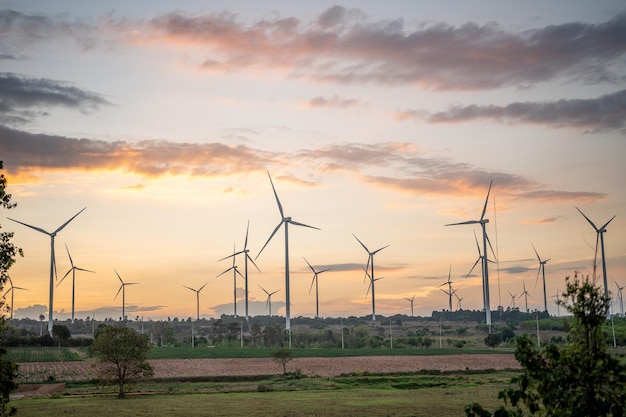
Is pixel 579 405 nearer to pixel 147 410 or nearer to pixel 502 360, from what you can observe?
pixel 147 410

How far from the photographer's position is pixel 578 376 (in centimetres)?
1886

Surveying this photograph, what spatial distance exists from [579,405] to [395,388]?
86823 mm

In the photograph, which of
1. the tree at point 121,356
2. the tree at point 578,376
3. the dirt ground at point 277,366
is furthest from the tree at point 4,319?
the dirt ground at point 277,366

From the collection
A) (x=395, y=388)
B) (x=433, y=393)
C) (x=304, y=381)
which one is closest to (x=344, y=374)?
(x=304, y=381)

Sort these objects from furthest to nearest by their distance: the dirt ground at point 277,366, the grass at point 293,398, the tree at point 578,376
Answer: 1. the dirt ground at point 277,366
2. the grass at point 293,398
3. the tree at point 578,376

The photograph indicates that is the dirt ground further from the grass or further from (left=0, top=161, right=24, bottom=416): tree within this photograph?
(left=0, top=161, right=24, bottom=416): tree

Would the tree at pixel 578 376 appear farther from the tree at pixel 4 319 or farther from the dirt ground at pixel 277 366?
the dirt ground at pixel 277 366

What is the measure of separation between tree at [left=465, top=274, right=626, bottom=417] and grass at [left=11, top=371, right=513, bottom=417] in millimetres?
46878

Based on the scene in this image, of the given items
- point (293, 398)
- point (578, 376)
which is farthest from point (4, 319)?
point (293, 398)

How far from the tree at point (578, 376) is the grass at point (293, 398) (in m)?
46.9

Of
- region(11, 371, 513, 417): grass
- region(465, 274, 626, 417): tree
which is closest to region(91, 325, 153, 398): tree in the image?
region(11, 371, 513, 417): grass

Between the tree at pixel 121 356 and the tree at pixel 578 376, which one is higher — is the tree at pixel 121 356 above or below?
below

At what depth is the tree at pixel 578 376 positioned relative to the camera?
18547mm

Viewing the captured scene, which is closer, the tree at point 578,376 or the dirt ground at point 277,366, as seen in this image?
the tree at point 578,376
